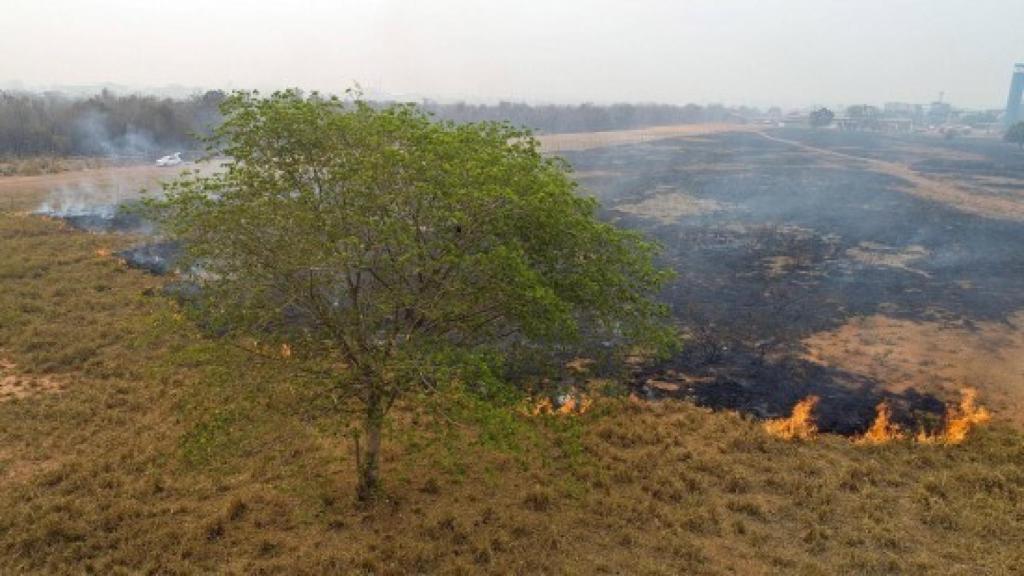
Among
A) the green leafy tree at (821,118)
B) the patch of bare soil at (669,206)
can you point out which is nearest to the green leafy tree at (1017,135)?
the green leafy tree at (821,118)

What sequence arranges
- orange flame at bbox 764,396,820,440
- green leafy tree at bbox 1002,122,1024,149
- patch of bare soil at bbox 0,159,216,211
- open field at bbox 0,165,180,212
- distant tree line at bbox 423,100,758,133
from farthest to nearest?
distant tree line at bbox 423,100,758,133 < green leafy tree at bbox 1002,122,1024,149 < patch of bare soil at bbox 0,159,216,211 < open field at bbox 0,165,180,212 < orange flame at bbox 764,396,820,440

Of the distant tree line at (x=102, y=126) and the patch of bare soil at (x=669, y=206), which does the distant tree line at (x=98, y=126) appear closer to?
the distant tree line at (x=102, y=126)

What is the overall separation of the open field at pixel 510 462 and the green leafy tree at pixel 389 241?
52.9 inches

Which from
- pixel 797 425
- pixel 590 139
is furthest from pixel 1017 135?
pixel 797 425

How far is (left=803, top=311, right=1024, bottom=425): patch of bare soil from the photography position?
24438 mm

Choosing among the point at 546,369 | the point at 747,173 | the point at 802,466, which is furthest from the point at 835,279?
the point at 747,173

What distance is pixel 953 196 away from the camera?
223ft

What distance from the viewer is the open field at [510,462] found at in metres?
13.8

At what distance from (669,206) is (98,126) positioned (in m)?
73.4

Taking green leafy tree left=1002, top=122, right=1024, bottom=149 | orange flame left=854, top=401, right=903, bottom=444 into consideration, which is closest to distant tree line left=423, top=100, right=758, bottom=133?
green leafy tree left=1002, top=122, right=1024, bottom=149

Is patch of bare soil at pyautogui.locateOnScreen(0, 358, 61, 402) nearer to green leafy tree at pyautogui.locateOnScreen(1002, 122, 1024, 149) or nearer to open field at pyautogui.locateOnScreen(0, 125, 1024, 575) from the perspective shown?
open field at pyautogui.locateOnScreen(0, 125, 1024, 575)

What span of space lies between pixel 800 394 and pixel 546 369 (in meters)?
13.5

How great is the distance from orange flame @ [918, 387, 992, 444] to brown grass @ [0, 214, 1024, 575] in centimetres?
48

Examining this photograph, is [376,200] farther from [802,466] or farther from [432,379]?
[802,466]
